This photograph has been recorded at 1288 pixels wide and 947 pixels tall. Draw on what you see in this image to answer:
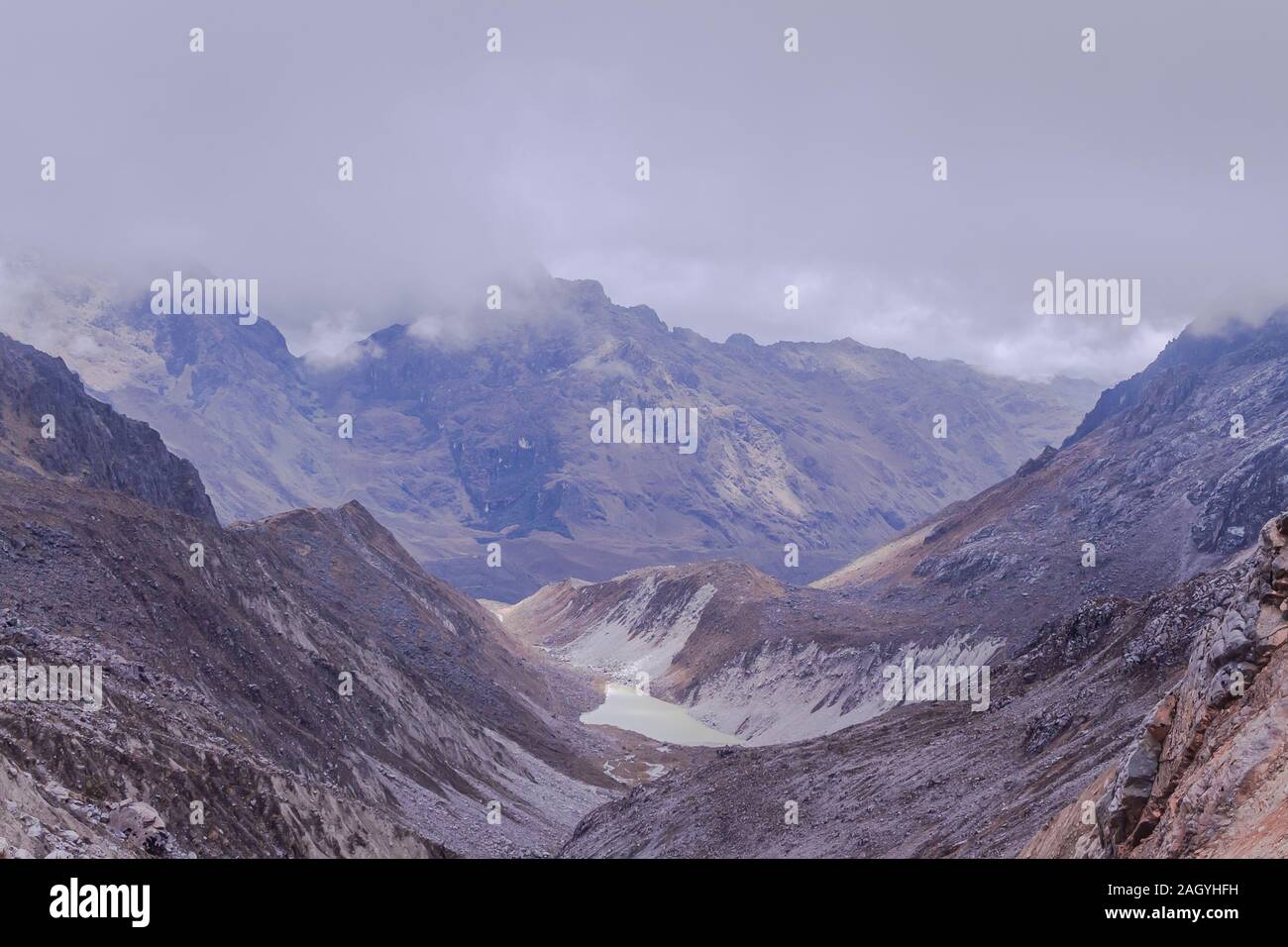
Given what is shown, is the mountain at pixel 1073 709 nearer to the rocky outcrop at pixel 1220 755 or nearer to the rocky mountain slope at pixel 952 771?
the rocky outcrop at pixel 1220 755

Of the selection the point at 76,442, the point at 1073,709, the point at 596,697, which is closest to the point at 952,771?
the point at 1073,709

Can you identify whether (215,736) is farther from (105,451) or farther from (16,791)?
(105,451)

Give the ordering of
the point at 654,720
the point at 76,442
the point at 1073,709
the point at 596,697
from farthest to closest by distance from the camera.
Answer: the point at 596,697, the point at 654,720, the point at 76,442, the point at 1073,709

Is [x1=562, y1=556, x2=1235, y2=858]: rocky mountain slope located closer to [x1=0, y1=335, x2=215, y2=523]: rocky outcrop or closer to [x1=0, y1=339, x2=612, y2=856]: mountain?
[x1=0, y1=339, x2=612, y2=856]: mountain

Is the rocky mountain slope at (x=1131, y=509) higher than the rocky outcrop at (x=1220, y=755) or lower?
higher

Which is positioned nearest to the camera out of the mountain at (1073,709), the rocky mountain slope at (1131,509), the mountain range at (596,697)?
the mountain at (1073,709)

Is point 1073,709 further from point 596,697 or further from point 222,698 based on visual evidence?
point 596,697

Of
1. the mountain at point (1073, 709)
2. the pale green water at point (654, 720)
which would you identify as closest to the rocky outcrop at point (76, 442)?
the pale green water at point (654, 720)
